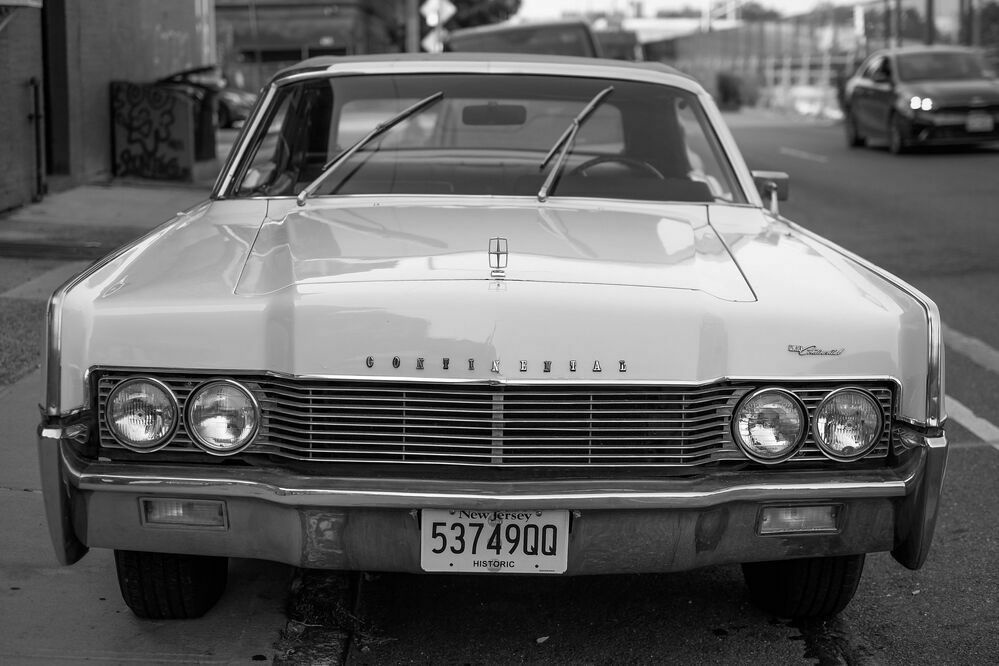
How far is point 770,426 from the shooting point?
10.3 feet

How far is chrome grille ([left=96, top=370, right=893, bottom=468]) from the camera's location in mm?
3061

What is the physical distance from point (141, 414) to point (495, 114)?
2.06 meters

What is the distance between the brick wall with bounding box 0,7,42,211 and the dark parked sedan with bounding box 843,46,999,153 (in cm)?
1258

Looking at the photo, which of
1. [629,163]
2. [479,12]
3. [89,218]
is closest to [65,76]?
[89,218]

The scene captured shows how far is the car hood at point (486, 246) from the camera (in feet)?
10.9

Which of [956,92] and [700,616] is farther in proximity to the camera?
[956,92]

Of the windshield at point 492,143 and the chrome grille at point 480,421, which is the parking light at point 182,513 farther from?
the windshield at point 492,143

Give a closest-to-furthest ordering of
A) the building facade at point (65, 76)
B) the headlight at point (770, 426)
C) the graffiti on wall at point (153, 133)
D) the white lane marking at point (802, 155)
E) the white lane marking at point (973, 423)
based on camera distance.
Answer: the headlight at point (770, 426)
the white lane marking at point (973, 423)
the building facade at point (65, 76)
the graffiti on wall at point (153, 133)
the white lane marking at point (802, 155)

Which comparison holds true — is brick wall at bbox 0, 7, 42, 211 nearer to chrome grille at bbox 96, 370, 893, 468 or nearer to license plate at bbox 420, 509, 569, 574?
chrome grille at bbox 96, 370, 893, 468

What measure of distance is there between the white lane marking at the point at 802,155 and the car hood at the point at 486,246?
15.6 m

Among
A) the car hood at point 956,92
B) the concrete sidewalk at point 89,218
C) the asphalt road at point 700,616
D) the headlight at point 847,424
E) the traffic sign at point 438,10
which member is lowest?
the asphalt road at point 700,616

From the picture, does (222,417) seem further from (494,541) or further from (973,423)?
(973,423)

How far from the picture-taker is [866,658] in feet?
11.7

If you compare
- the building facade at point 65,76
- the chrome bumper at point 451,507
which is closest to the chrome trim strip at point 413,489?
the chrome bumper at point 451,507
